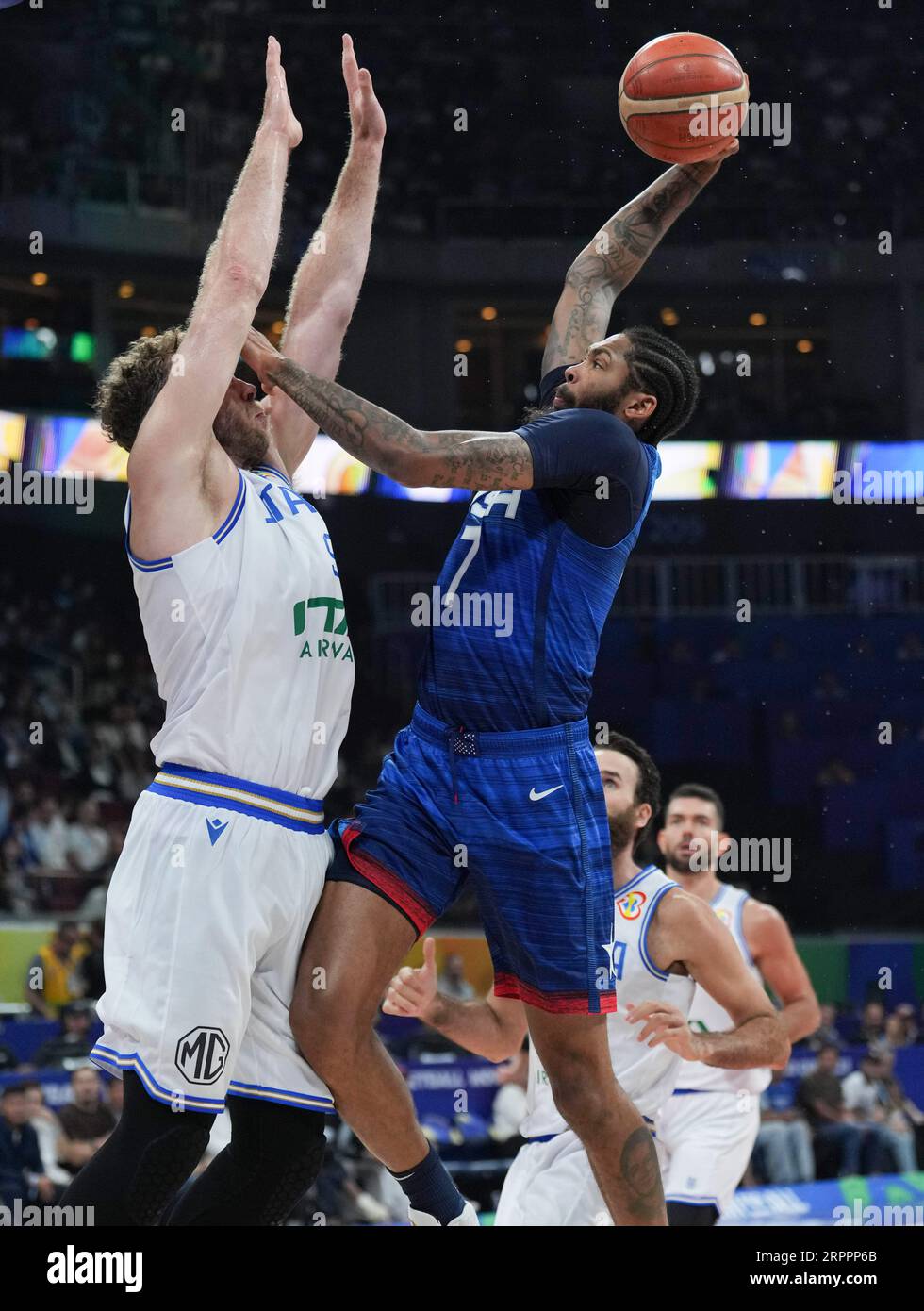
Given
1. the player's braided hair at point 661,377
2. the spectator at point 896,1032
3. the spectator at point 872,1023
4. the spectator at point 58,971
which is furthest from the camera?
the spectator at point 872,1023

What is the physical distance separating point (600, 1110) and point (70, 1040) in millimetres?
6070

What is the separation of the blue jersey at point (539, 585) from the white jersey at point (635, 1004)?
0.90 meters

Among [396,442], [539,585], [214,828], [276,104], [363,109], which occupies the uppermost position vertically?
[363,109]

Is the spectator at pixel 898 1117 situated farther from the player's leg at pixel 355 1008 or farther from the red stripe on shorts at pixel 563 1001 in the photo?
the player's leg at pixel 355 1008

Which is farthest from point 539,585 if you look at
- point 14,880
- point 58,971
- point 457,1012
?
point 14,880

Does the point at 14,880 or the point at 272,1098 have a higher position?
the point at 272,1098

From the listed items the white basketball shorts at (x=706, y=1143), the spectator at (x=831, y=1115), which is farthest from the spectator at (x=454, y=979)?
the white basketball shorts at (x=706, y=1143)

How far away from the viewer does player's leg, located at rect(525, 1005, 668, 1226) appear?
367cm

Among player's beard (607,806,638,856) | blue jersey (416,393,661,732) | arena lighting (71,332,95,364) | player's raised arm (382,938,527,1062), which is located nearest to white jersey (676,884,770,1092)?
player's beard (607,806,638,856)

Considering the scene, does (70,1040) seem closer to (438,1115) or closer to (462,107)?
(438,1115)

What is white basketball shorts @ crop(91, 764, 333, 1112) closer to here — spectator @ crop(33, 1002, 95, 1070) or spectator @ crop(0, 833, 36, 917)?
spectator @ crop(33, 1002, 95, 1070)

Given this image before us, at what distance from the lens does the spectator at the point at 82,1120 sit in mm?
7762

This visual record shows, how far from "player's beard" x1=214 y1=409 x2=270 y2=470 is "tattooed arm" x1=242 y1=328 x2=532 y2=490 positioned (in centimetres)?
20

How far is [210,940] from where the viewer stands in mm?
3301
